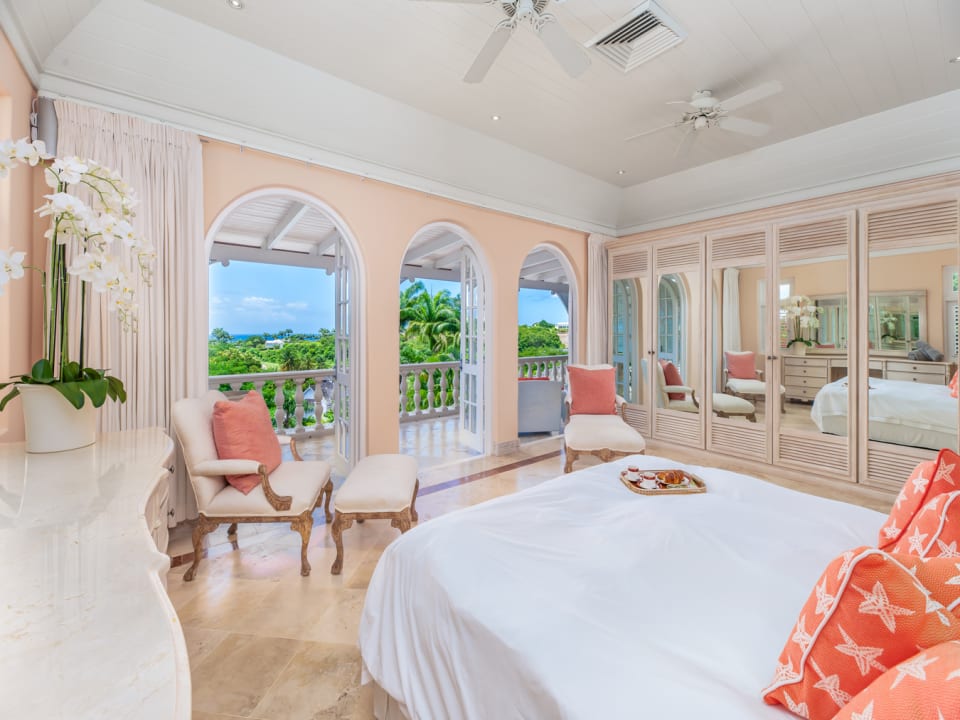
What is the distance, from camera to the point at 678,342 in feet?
15.1

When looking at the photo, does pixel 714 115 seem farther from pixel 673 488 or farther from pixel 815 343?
pixel 673 488

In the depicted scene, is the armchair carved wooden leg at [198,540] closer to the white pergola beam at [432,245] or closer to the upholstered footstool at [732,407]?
the white pergola beam at [432,245]

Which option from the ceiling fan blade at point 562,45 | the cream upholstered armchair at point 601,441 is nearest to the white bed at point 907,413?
the cream upholstered armchair at point 601,441

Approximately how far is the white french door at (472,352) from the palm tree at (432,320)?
11.7 feet

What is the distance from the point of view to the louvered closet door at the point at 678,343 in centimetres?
445

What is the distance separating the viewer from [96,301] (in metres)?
2.37

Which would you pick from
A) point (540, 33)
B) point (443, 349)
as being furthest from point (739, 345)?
point (443, 349)

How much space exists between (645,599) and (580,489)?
805mm

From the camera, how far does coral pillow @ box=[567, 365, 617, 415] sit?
14.2 feet

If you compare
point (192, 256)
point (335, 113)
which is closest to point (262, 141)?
point (335, 113)

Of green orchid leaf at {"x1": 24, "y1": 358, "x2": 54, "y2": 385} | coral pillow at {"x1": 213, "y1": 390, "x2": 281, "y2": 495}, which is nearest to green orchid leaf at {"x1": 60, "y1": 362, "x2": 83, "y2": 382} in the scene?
green orchid leaf at {"x1": 24, "y1": 358, "x2": 54, "y2": 385}

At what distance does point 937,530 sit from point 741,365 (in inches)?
133

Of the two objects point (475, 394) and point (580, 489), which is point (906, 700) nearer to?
point (580, 489)

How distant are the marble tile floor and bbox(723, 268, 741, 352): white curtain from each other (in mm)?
1663
